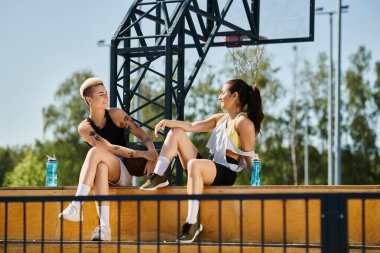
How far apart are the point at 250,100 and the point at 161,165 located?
1033 mm

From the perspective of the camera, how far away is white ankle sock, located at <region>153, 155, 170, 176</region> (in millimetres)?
9867

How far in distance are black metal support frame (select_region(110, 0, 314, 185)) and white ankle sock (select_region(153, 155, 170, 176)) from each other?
3662 mm

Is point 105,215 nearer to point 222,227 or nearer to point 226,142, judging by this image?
point 222,227

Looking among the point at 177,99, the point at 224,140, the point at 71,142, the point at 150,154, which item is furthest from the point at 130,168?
the point at 71,142

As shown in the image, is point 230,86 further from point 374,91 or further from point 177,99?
point 374,91

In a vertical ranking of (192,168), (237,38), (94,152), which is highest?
(237,38)

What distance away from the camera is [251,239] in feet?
32.0

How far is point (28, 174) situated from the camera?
50.9 m

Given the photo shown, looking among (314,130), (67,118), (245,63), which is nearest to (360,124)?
(314,130)

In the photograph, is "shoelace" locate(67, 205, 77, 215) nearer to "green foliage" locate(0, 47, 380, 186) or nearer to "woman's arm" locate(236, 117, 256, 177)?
"woman's arm" locate(236, 117, 256, 177)

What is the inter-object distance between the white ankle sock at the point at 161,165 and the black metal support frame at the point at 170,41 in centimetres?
366

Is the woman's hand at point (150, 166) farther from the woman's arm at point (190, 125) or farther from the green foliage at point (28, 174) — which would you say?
the green foliage at point (28, 174)

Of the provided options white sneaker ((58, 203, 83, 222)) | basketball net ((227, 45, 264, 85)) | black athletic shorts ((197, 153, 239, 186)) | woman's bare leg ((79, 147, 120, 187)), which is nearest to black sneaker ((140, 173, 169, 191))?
woman's bare leg ((79, 147, 120, 187))

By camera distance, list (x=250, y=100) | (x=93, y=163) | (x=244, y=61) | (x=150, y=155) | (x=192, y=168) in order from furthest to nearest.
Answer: (x=244, y=61) → (x=150, y=155) → (x=250, y=100) → (x=93, y=163) → (x=192, y=168)
